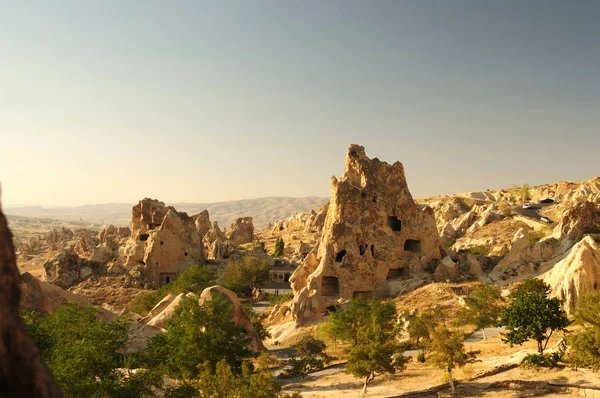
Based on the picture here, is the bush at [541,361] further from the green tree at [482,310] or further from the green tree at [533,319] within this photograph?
the green tree at [482,310]

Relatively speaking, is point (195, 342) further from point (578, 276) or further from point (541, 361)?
point (578, 276)

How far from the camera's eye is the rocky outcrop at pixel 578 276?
29984mm

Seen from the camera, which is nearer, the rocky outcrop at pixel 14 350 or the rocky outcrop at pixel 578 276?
the rocky outcrop at pixel 14 350

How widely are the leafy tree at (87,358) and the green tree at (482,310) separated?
73.0 feet

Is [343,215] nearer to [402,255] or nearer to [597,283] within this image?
[402,255]

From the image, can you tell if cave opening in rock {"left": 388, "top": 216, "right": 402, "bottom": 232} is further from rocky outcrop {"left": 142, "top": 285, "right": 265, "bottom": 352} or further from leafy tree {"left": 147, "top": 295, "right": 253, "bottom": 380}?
leafy tree {"left": 147, "top": 295, "right": 253, "bottom": 380}

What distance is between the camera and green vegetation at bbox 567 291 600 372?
18.9m

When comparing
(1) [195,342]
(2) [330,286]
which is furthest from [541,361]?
(2) [330,286]

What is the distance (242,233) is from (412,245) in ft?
195

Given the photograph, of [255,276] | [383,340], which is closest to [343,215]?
[255,276]

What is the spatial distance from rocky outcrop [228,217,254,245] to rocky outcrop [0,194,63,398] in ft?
307

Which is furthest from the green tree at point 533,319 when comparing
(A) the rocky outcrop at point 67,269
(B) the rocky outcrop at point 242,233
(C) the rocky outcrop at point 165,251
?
(B) the rocky outcrop at point 242,233

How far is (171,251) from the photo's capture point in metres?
58.6

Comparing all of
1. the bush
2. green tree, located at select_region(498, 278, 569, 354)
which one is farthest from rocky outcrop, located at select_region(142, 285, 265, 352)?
the bush
